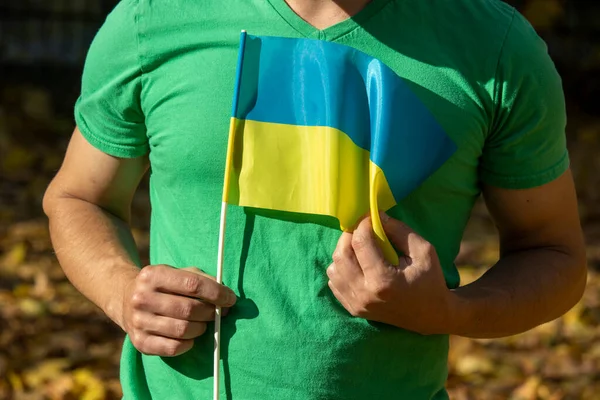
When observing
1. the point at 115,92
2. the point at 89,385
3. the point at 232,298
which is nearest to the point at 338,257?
the point at 232,298

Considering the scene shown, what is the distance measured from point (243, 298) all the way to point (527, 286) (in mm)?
521

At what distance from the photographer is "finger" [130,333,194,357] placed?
178 centimetres

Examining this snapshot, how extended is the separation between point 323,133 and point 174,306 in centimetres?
37

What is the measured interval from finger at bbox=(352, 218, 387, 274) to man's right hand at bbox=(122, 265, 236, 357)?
9.2 inches

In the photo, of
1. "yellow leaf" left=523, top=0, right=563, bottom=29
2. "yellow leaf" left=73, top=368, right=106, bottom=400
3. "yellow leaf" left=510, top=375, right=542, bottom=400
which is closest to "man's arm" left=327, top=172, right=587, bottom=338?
"yellow leaf" left=510, top=375, right=542, bottom=400

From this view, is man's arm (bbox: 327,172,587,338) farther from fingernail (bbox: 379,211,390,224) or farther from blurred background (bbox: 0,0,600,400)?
blurred background (bbox: 0,0,600,400)

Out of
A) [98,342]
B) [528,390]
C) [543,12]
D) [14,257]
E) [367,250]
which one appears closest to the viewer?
[367,250]

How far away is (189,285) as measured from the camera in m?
1.75

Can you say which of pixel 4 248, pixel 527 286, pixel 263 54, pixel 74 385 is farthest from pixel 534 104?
pixel 4 248

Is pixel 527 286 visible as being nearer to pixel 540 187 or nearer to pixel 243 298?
pixel 540 187

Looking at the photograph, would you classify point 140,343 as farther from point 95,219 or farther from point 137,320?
point 95,219

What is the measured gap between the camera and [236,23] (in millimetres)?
1824

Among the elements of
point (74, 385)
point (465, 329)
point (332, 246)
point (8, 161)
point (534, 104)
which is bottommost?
point (8, 161)

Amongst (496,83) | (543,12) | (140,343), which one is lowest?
(543,12)
